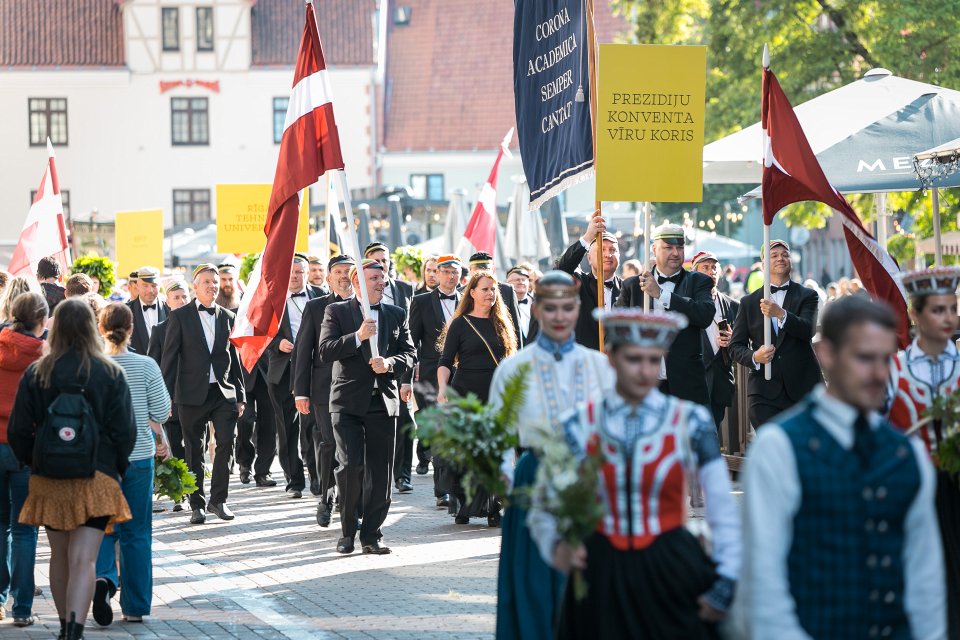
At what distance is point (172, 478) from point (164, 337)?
14.5 ft

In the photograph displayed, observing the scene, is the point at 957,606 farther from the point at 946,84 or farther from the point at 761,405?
the point at 946,84

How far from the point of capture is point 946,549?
653cm

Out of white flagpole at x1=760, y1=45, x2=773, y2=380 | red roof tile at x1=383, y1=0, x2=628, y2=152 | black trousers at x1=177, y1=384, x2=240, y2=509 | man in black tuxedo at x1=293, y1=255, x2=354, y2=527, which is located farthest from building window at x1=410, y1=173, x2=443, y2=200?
white flagpole at x1=760, y1=45, x2=773, y2=380

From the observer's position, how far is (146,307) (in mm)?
16562

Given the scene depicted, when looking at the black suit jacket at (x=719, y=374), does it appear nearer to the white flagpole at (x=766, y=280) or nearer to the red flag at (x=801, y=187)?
the white flagpole at (x=766, y=280)

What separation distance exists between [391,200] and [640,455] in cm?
3011

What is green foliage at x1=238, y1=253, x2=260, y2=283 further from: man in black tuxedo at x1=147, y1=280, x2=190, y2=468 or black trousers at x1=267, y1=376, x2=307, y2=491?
man in black tuxedo at x1=147, y1=280, x2=190, y2=468

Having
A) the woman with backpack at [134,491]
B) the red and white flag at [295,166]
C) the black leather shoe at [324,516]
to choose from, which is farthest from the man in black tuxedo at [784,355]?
the woman with backpack at [134,491]

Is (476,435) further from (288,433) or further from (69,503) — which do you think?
(288,433)

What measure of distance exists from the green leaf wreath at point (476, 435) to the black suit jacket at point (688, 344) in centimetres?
527

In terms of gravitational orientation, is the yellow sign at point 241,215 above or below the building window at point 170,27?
below

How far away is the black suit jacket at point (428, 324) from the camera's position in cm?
1448

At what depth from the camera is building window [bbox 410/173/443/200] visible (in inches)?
2479

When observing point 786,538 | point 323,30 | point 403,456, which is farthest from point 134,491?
point 323,30
